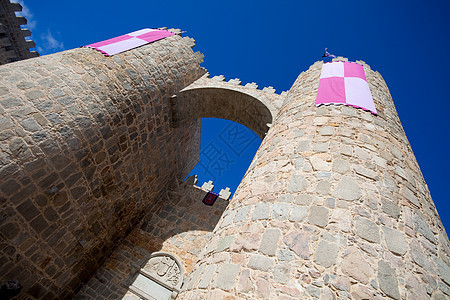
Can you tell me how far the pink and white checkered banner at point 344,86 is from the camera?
13.6 feet

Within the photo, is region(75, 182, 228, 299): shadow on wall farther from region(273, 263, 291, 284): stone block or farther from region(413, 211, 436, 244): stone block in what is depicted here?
region(413, 211, 436, 244): stone block

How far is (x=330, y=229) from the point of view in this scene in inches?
86.7

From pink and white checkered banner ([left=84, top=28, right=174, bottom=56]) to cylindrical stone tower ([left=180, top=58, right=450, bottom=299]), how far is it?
4749 mm

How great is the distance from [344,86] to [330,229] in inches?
134

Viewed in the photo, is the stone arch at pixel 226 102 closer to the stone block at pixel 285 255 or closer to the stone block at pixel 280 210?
the stone block at pixel 280 210

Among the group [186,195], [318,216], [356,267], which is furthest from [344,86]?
[186,195]

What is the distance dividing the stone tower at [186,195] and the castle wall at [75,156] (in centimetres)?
3

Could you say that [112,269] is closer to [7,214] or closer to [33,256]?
[33,256]

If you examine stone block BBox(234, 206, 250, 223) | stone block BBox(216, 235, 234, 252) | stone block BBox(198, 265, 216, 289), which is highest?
stone block BBox(234, 206, 250, 223)

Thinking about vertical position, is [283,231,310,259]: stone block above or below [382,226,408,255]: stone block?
below

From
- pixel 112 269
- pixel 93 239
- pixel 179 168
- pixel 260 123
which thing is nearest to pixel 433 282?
pixel 260 123

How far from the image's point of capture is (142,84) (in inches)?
224

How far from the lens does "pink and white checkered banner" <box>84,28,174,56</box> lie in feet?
18.9

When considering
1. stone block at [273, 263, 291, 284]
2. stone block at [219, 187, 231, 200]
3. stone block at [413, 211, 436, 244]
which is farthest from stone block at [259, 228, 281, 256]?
stone block at [219, 187, 231, 200]
